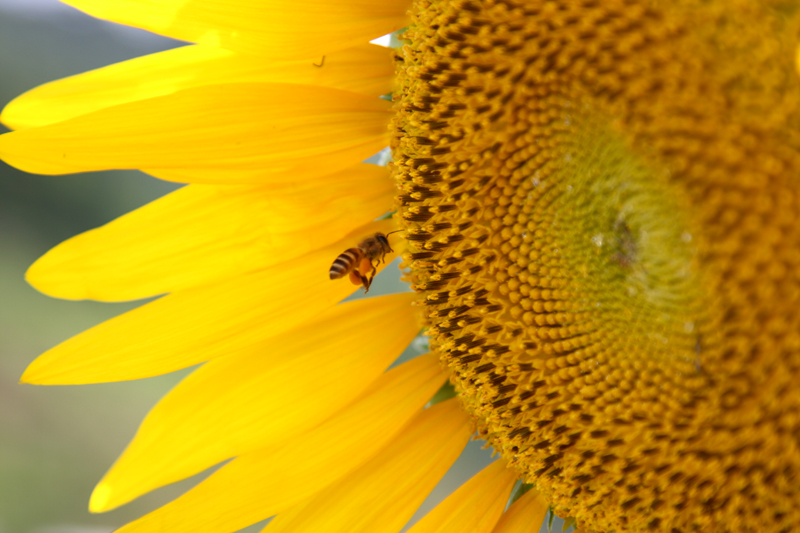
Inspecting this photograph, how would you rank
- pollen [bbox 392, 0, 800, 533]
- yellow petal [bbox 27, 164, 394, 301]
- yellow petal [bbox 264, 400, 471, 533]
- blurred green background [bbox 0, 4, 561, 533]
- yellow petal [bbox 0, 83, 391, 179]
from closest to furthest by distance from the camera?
pollen [bbox 392, 0, 800, 533] → yellow petal [bbox 0, 83, 391, 179] → yellow petal [bbox 27, 164, 394, 301] → yellow petal [bbox 264, 400, 471, 533] → blurred green background [bbox 0, 4, 561, 533]

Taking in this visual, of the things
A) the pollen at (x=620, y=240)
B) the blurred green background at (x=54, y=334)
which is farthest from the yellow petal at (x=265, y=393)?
the blurred green background at (x=54, y=334)

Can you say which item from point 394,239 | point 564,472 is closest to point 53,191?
point 394,239

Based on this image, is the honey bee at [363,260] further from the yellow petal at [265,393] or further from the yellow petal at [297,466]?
the yellow petal at [297,466]

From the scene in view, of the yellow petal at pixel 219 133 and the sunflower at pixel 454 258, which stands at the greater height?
the yellow petal at pixel 219 133

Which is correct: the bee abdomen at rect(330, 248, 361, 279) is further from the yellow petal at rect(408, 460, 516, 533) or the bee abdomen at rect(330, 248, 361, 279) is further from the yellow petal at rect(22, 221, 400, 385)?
the yellow petal at rect(408, 460, 516, 533)

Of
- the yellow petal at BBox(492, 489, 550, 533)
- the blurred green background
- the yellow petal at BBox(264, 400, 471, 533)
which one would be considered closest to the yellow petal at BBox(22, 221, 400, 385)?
the yellow petal at BBox(264, 400, 471, 533)

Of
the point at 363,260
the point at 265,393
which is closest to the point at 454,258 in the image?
the point at 363,260

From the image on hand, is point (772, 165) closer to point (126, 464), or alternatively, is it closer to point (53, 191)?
point (126, 464)
